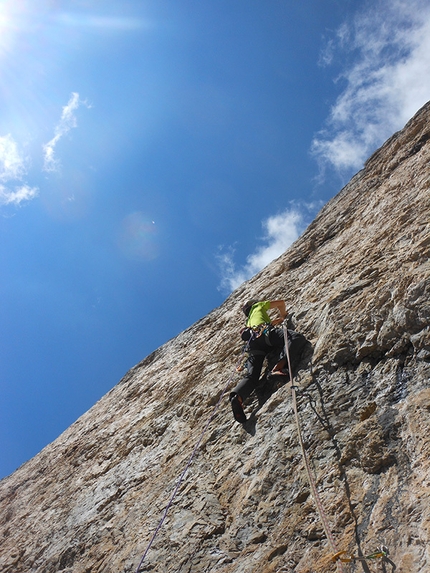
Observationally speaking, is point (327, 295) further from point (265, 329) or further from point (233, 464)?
point (233, 464)

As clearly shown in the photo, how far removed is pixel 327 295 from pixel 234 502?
3002 mm

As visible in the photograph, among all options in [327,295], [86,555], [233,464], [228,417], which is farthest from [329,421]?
[86,555]

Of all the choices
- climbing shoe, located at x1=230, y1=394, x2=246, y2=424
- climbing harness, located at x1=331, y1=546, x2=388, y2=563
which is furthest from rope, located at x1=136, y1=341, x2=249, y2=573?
climbing harness, located at x1=331, y1=546, x2=388, y2=563

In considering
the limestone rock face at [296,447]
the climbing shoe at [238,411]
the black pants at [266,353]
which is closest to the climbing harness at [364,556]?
the limestone rock face at [296,447]

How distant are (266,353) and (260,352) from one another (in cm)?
8

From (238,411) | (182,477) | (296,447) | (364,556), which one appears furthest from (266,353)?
(364,556)

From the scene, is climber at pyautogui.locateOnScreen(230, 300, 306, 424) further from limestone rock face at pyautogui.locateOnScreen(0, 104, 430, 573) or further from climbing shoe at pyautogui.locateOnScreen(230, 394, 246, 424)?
limestone rock face at pyautogui.locateOnScreen(0, 104, 430, 573)

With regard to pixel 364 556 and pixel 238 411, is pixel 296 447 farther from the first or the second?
pixel 364 556

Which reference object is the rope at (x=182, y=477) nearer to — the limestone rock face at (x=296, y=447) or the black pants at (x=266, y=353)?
the limestone rock face at (x=296, y=447)

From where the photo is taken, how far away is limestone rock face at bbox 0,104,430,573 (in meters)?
3.03

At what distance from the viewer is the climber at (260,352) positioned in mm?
4738

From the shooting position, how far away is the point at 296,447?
12.6ft

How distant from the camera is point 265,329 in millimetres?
5379

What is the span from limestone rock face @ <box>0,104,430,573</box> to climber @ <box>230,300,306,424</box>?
0.19 m
